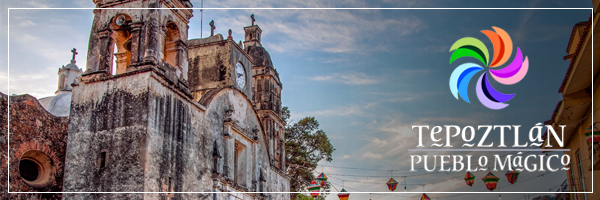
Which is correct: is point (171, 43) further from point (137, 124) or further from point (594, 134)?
point (594, 134)

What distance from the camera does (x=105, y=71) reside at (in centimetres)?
1493

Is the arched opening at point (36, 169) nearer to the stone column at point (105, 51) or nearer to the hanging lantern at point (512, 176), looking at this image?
the stone column at point (105, 51)

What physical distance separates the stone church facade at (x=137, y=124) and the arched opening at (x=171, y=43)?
0.09ft

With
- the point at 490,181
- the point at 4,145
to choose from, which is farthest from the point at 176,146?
the point at 490,181

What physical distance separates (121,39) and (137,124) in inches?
168

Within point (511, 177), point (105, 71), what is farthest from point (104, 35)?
point (511, 177)

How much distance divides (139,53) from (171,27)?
1.89 metres

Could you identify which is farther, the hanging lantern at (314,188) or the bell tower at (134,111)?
the hanging lantern at (314,188)

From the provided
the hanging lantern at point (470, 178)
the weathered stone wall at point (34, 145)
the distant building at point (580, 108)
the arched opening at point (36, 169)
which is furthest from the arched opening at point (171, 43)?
the distant building at point (580, 108)

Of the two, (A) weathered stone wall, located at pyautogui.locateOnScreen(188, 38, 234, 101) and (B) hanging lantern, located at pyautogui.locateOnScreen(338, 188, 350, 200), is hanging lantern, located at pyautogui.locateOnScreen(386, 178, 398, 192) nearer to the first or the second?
(B) hanging lantern, located at pyautogui.locateOnScreen(338, 188, 350, 200)

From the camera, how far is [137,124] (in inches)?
548

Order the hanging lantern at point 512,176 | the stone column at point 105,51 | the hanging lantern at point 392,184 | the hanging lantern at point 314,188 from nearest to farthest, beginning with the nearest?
the hanging lantern at point 512,176 < the stone column at point 105,51 < the hanging lantern at point 392,184 < the hanging lantern at point 314,188

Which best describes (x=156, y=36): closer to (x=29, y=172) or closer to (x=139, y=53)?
(x=139, y=53)

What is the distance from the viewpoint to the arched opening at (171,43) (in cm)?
1651
